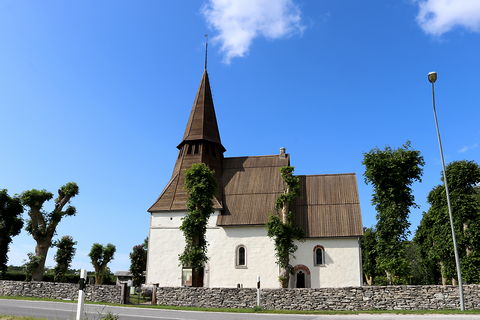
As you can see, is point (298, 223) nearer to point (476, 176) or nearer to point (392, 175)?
point (392, 175)

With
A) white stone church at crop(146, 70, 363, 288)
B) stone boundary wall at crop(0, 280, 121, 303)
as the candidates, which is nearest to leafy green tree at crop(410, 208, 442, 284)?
white stone church at crop(146, 70, 363, 288)

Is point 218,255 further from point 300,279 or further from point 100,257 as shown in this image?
point 100,257

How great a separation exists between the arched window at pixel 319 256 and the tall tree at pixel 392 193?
17.2ft

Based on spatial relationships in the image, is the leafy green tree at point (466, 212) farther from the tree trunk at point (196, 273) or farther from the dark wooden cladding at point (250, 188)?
the tree trunk at point (196, 273)

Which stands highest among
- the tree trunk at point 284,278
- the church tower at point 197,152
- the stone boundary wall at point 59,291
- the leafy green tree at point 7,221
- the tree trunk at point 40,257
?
the church tower at point 197,152

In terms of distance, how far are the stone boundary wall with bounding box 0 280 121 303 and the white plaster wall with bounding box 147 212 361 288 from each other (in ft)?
30.6

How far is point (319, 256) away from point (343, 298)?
12201 millimetres

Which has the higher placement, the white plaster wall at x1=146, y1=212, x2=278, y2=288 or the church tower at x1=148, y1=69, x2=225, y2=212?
the church tower at x1=148, y1=69, x2=225, y2=212

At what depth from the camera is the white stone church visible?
31828 millimetres

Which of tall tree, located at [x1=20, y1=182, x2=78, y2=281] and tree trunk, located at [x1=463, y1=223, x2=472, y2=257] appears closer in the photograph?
tree trunk, located at [x1=463, y1=223, x2=472, y2=257]

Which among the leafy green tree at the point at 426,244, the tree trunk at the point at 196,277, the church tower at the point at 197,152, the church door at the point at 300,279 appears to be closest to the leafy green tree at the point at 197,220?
the tree trunk at the point at 196,277

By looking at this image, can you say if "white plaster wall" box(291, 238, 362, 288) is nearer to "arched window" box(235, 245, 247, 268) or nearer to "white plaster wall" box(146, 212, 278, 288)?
→ "white plaster wall" box(146, 212, 278, 288)

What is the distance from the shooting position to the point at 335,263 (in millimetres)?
31641

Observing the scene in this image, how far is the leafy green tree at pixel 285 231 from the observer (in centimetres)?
3009
